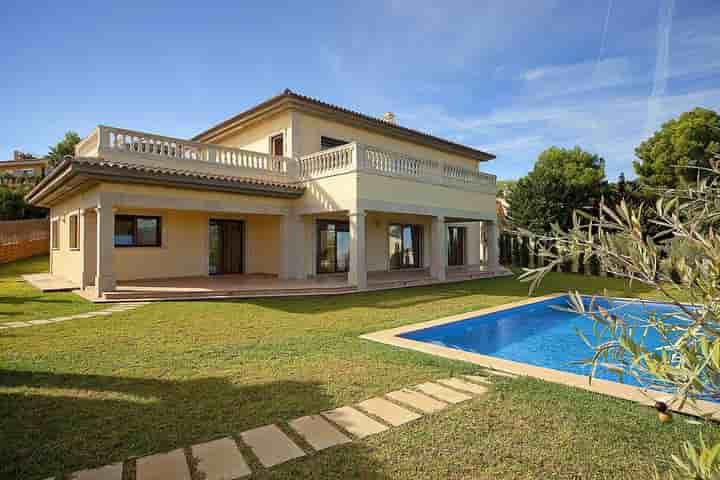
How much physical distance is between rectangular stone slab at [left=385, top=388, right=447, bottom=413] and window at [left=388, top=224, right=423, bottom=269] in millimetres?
15678

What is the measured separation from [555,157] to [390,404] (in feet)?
89.6

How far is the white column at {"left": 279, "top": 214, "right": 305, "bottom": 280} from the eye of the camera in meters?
15.2

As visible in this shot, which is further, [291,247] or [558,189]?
[558,189]

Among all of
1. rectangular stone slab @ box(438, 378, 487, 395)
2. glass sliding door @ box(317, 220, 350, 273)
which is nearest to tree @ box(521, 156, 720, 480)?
rectangular stone slab @ box(438, 378, 487, 395)

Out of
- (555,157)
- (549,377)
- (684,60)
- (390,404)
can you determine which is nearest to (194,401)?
(390,404)

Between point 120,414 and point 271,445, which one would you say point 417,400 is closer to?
point 271,445

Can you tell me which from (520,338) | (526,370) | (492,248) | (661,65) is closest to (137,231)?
(520,338)

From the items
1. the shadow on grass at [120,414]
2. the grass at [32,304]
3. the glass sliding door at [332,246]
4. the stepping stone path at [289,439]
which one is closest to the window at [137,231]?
the grass at [32,304]

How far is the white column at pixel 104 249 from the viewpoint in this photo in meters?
10.8

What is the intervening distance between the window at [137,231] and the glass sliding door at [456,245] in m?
15.8

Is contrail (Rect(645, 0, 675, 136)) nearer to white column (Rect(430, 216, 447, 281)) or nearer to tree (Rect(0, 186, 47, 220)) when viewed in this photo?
white column (Rect(430, 216, 447, 281))

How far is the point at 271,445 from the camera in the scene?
318 centimetres

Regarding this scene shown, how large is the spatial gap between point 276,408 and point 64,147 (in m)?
48.6

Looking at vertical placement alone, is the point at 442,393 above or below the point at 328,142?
below
